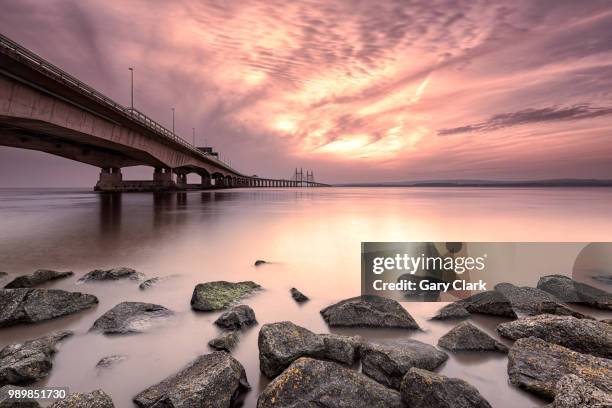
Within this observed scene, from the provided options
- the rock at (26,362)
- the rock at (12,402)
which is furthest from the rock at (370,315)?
the rock at (26,362)

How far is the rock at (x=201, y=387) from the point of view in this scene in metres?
2.70

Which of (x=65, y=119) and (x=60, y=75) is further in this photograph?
(x=65, y=119)

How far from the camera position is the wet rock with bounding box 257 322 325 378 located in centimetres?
336

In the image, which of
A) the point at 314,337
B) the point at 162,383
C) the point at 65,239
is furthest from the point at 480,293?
the point at 65,239

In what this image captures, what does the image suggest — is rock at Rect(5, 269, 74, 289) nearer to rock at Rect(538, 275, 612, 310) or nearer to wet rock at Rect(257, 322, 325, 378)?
wet rock at Rect(257, 322, 325, 378)

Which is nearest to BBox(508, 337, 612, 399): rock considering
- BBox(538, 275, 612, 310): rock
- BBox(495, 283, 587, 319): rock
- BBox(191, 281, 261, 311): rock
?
BBox(495, 283, 587, 319): rock

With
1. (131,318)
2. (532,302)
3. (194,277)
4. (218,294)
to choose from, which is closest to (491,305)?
(532,302)

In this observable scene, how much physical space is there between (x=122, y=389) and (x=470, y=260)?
7.78 meters

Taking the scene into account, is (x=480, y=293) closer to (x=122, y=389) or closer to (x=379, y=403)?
(x=379, y=403)

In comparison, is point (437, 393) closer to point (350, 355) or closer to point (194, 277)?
point (350, 355)

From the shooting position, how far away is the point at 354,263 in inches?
352

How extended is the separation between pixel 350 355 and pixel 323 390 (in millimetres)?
847

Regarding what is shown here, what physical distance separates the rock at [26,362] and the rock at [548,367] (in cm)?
532

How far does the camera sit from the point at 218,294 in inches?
224
